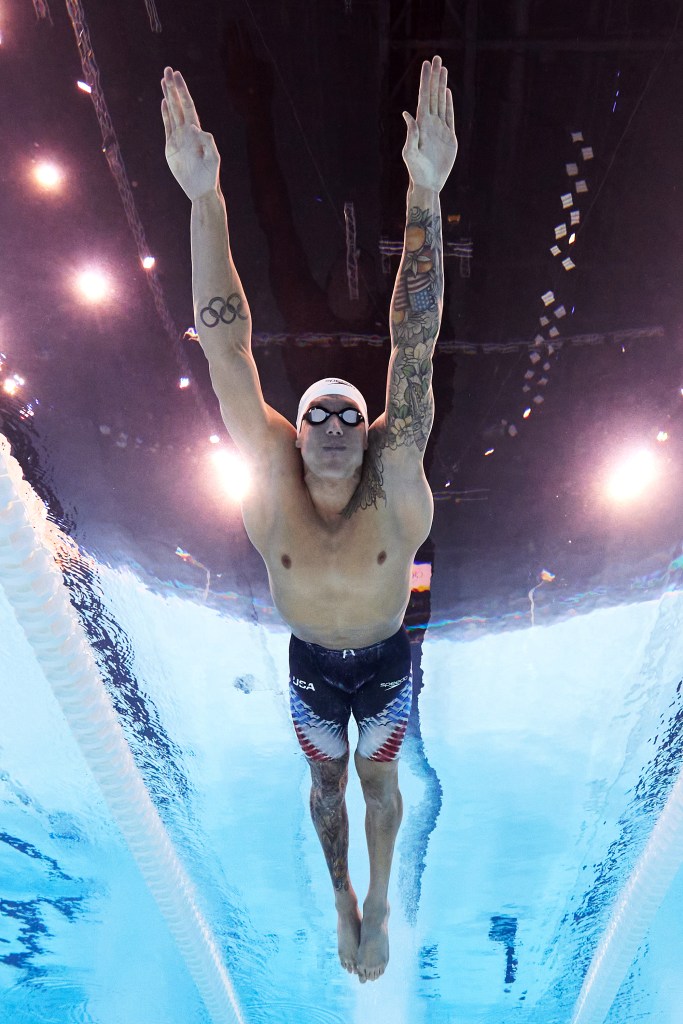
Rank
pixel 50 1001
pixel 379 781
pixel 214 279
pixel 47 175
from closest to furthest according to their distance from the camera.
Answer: pixel 214 279, pixel 47 175, pixel 379 781, pixel 50 1001

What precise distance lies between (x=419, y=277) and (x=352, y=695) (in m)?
1.60

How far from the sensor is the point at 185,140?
2.45 meters

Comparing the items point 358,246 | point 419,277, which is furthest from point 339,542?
point 358,246

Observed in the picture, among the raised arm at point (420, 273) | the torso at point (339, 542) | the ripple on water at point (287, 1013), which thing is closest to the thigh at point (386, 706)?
the torso at point (339, 542)

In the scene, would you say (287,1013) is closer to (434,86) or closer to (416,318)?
(416,318)

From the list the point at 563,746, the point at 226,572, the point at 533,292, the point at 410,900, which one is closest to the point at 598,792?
the point at 563,746

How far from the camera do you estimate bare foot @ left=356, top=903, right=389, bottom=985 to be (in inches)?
131

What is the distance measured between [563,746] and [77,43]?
432cm

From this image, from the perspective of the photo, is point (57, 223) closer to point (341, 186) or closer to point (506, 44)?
point (341, 186)

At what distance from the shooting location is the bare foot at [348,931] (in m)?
3.38

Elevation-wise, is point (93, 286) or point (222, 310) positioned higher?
point (93, 286)

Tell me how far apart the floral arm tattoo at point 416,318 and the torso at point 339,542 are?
0.20 m

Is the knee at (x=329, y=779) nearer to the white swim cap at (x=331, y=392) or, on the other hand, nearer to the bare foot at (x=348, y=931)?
the bare foot at (x=348, y=931)

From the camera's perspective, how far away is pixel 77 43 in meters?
2.70
